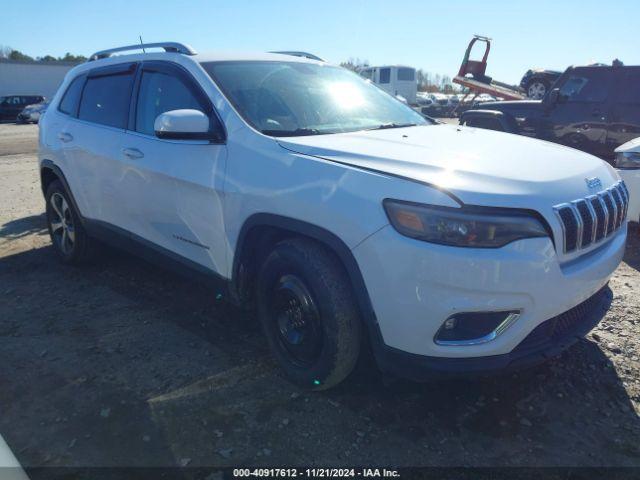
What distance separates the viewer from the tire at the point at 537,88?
18.1m

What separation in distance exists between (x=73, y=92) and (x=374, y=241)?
3.66 m

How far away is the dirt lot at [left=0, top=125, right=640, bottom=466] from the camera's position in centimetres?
237

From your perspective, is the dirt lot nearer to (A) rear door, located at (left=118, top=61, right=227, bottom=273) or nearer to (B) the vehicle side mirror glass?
(A) rear door, located at (left=118, top=61, right=227, bottom=273)

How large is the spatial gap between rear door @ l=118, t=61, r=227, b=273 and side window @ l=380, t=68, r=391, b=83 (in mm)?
30585

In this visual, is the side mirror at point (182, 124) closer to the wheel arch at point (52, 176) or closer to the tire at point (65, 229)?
the wheel arch at point (52, 176)

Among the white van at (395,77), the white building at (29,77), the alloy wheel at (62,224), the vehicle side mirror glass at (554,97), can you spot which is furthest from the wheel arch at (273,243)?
the white building at (29,77)

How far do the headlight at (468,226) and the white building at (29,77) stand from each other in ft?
155

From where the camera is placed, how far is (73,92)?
15.0 ft

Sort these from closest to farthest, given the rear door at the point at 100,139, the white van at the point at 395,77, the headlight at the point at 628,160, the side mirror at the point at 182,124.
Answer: the side mirror at the point at 182,124, the rear door at the point at 100,139, the headlight at the point at 628,160, the white van at the point at 395,77

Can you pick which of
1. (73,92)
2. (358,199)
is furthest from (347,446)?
(73,92)

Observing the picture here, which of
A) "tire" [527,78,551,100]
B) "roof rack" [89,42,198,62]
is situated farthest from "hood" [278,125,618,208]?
"tire" [527,78,551,100]

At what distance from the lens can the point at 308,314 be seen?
8.48ft

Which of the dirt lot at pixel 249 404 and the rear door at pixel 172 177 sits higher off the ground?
the rear door at pixel 172 177

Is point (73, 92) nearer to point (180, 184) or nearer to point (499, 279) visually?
point (180, 184)
